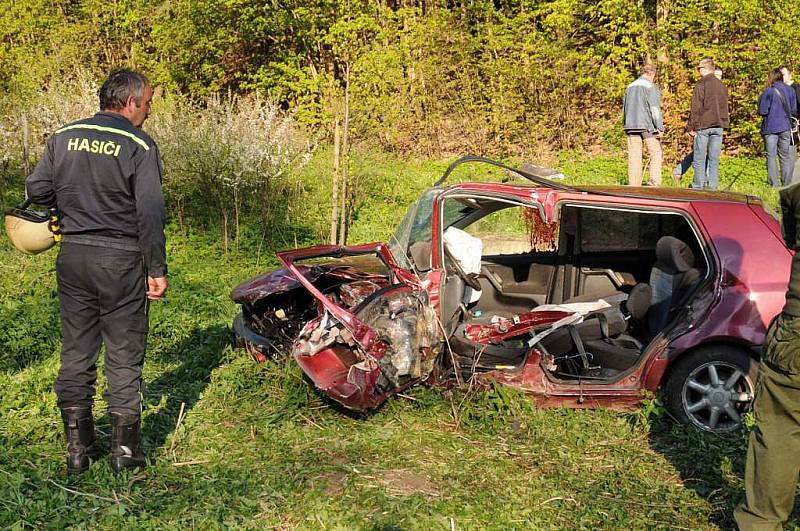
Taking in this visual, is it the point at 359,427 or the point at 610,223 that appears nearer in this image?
the point at 359,427

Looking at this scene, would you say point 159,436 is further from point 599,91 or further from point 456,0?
point 456,0

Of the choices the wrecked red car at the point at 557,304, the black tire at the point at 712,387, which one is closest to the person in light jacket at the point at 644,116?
the wrecked red car at the point at 557,304

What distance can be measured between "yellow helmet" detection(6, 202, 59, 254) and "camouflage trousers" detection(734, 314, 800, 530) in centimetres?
367

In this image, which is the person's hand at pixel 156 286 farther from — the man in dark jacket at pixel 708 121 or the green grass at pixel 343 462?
the man in dark jacket at pixel 708 121

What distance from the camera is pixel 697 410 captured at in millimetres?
5000

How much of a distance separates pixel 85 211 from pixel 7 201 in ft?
32.2

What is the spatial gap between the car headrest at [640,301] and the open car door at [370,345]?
5.34 ft

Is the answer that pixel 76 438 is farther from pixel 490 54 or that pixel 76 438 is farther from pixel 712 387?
pixel 490 54

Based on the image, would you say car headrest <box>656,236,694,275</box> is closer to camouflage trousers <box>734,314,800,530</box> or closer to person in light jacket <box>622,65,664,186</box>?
camouflage trousers <box>734,314,800,530</box>

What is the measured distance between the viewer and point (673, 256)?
567 cm

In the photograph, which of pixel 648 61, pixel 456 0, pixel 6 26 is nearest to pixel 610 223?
pixel 648 61

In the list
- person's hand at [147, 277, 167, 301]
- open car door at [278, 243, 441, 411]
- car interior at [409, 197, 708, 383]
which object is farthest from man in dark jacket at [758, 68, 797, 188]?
person's hand at [147, 277, 167, 301]

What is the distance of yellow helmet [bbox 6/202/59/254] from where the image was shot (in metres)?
4.45

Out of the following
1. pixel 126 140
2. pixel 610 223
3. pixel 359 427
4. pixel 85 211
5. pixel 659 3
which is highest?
pixel 659 3
